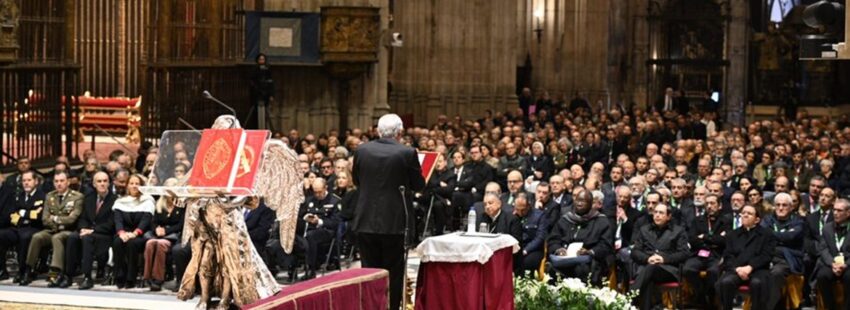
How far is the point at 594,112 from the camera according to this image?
37.9 meters

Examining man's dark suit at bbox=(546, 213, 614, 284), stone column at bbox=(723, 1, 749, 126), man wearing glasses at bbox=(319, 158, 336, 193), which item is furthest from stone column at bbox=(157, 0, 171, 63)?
stone column at bbox=(723, 1, 749, 126)

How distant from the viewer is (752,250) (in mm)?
15992

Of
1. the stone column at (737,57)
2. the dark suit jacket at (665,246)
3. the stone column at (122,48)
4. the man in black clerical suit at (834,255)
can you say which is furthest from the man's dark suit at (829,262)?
the stone column at (737,57)

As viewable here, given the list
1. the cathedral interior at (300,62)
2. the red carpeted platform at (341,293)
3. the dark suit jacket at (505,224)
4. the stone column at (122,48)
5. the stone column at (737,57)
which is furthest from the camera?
the stone column at (737,57)

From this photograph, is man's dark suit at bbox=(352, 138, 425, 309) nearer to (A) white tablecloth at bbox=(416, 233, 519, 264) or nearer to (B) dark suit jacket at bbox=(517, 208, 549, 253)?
(A) white tablecloth at bbox=(416, 233, 519, 264)

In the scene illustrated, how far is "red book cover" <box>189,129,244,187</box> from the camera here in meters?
11.1

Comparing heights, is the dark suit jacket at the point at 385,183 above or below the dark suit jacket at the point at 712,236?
above

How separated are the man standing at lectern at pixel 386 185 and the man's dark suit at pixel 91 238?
576cm

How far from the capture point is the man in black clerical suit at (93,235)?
1742cm

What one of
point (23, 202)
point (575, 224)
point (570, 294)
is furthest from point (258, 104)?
point (570, 294)

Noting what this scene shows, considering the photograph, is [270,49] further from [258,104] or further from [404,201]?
[404,201]

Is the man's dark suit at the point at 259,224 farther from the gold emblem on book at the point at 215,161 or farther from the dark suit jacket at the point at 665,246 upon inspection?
the gold emblem on book at the point at 215,161

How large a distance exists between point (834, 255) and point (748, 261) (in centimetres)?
84

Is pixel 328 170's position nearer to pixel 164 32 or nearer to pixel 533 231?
pixel 533 231
